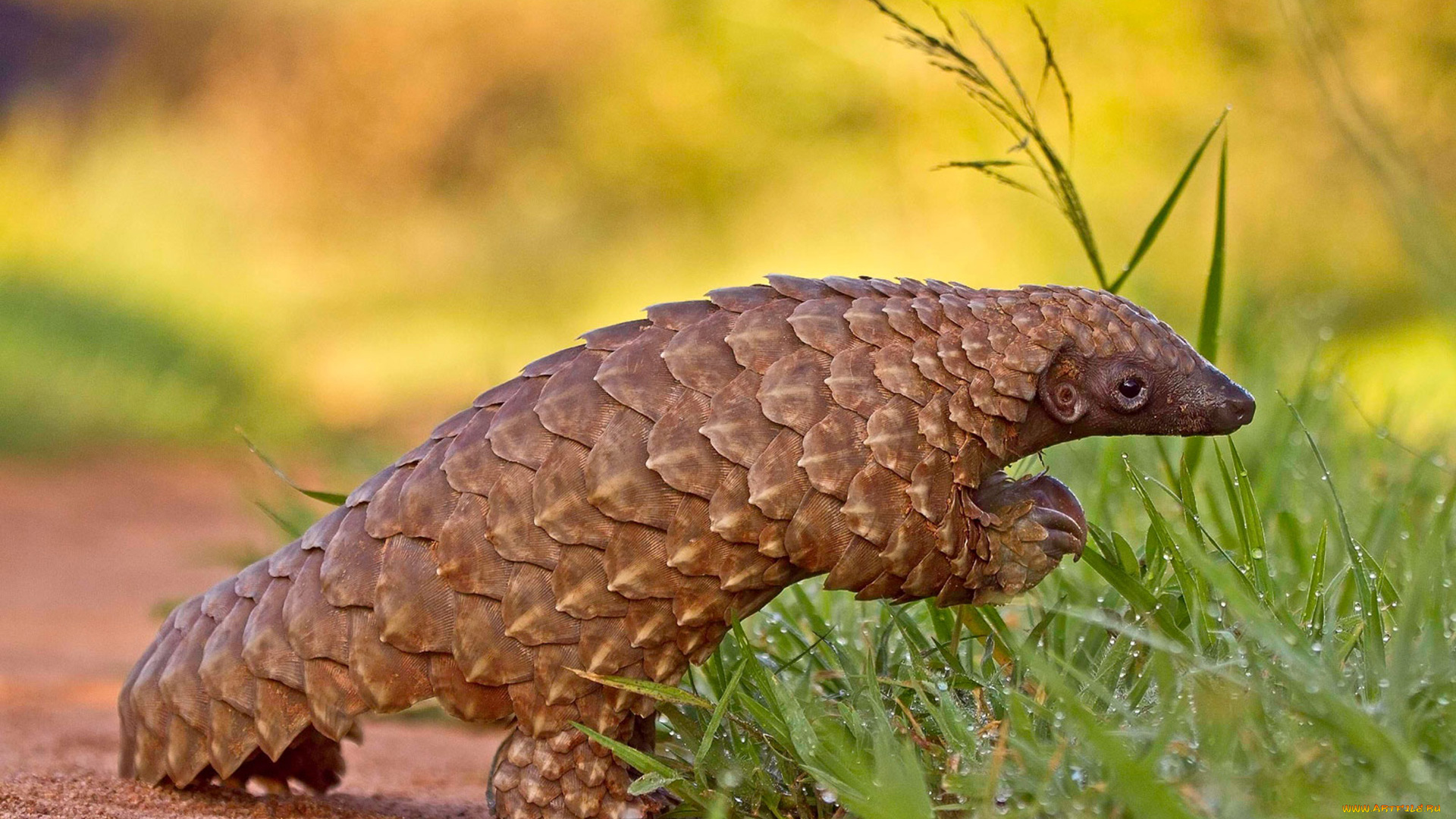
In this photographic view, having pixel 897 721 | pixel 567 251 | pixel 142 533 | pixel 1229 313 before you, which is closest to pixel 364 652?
pixel 897 721

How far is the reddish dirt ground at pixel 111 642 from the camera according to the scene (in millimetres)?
2035

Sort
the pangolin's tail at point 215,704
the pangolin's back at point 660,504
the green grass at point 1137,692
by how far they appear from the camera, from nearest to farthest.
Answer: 1. the green grass at point 1137,692
2. the pangolin's back at point 660,504
3. the pangolin's tail at point 215,704

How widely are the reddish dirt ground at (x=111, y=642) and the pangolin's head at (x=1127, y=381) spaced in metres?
1.12

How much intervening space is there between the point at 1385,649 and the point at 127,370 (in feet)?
26.8

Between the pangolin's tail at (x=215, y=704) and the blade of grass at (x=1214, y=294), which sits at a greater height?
the blade of grass at (x=1214, y=294)

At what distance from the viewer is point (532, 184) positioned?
11664 millimetres

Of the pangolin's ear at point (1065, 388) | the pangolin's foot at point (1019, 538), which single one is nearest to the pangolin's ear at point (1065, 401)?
the pangolin's ear at point (1065, 388)

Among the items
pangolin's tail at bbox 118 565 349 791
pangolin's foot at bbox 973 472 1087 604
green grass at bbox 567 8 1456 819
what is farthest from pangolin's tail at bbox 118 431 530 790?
pangolin's foot at bbox 973 472 1087 604

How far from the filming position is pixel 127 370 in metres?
8.45

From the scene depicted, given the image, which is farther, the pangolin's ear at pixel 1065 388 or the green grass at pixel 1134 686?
the pangolin's ear at pixel 1065 388

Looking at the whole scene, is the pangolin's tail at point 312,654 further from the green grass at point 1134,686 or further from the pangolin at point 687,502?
the green grass at point 1134,686

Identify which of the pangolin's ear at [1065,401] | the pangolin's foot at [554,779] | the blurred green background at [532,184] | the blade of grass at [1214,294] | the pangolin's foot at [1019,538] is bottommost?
the pangolin's foot at [554,779]

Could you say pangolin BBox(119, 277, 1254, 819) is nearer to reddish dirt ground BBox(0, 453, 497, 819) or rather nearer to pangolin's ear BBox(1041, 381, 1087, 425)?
pangolin's ear BBox(1041, 381, 1087, 425)

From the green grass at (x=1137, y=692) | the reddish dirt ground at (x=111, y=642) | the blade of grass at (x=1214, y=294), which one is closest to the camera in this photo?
the green grass at (x=1137, y=692)
